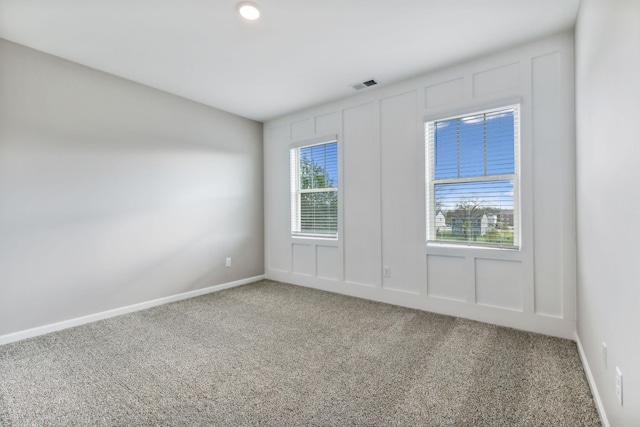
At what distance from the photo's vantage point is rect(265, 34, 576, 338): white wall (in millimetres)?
2533

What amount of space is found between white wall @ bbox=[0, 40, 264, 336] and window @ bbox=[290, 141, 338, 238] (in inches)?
35.8

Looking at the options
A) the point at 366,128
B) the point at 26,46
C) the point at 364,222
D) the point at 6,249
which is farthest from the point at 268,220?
the point at 26,46

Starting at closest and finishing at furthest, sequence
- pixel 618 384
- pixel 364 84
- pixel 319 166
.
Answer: pixel 618 384 < pixel 364 84 < pixel 319 166

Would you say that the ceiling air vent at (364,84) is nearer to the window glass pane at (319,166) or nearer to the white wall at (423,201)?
the white wall at (423,201)

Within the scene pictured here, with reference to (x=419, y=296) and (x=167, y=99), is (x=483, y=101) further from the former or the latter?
(x=167, y=99)

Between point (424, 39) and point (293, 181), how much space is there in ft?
8.44

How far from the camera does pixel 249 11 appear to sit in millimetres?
2209

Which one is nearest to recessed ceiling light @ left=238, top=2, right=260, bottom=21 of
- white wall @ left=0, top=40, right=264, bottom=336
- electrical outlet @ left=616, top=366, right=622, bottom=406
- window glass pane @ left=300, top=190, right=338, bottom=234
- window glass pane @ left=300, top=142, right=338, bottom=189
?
white wall @ left=0, top=40, right=264, bottom=336

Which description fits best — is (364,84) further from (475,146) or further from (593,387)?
(593,387)

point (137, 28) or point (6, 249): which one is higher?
point (137, 28)

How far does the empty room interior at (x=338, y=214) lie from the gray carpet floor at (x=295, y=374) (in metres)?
0.02

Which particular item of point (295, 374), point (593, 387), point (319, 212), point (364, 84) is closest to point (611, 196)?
point (593, 387)

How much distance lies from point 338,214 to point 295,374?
227cm

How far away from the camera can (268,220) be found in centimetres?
480
